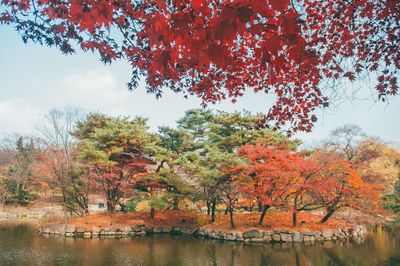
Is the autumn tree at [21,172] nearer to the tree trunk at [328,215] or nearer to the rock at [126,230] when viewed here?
the rock at [126,230]

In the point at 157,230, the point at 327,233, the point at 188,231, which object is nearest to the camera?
the point at 327,233

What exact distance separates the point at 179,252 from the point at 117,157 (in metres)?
7.42

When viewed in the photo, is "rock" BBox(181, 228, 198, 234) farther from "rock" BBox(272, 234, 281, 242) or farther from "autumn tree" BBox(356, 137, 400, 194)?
"autumn tree" BBox(356, 137, 400, 194)

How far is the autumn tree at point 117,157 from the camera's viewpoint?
15836 millimetres

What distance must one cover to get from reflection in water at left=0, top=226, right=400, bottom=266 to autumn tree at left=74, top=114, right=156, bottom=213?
379 cm

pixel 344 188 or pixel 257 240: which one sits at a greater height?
pixel 344 188

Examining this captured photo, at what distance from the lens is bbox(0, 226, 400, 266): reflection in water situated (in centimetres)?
966

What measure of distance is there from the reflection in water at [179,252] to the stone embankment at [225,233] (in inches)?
26.2

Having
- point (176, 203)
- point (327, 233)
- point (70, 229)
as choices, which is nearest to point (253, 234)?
point (327, 233)

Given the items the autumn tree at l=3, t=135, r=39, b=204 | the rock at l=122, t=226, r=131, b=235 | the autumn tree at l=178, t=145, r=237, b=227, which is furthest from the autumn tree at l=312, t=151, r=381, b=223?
the autumn tree at l=3, t=135, r=39, b=204

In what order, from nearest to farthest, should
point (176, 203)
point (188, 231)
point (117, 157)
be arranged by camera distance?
point (188, 231) < point (117, 157) < point (176, 203)

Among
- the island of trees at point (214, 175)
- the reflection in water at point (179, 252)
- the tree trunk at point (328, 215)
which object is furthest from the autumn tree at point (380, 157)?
the reflection in water at point (179, 252)

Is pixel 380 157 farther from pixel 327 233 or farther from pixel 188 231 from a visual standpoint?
pixel 188 231

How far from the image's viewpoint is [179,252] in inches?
434
